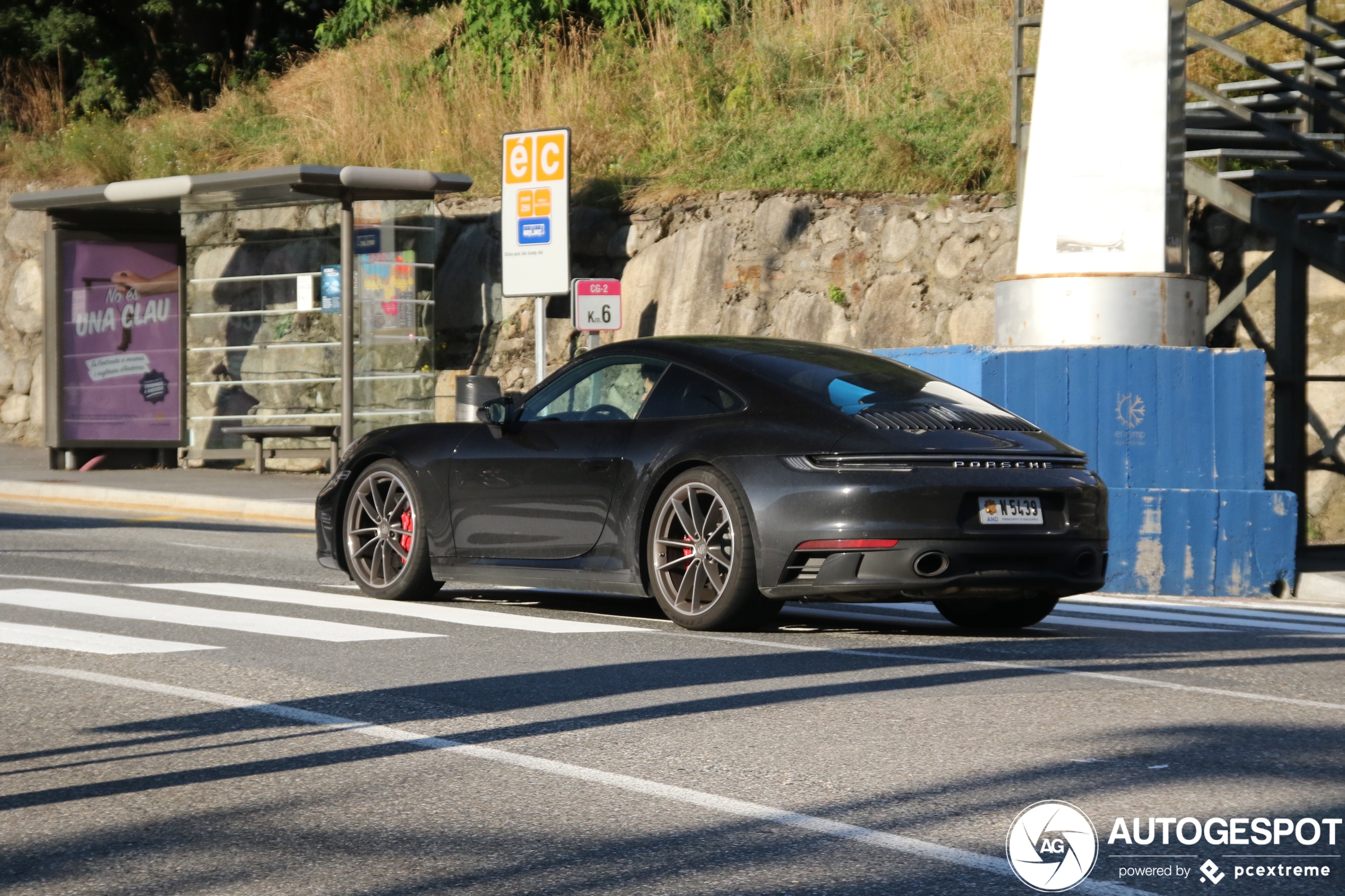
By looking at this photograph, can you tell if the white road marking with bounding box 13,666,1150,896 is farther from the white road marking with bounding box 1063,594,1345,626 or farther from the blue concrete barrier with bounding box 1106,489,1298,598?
the blue concrete barrier with bounding box 1106,489,1298,598

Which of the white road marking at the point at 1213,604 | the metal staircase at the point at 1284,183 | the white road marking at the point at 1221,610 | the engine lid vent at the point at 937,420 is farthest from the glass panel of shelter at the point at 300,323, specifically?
the engine lid vent at the point at 937,420

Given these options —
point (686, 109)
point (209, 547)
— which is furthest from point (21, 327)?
point (209, 547)

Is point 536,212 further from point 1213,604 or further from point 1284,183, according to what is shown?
point 1213,604

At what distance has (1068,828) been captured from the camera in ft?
14.4

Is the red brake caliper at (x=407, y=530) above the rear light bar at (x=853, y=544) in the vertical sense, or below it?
below

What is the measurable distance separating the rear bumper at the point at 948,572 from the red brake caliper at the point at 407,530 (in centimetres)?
254

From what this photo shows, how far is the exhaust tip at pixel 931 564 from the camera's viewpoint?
7.62 metres

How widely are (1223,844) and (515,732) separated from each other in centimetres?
233

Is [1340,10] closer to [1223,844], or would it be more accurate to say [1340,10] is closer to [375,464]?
[375,464]

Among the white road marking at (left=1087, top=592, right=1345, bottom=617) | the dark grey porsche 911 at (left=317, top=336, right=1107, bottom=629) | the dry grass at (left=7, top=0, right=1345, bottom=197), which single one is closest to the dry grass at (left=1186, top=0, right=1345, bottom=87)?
the dry grass at (left=7, top=0, right=1345, bottom=197)

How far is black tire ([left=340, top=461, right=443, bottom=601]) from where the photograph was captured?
9500 millimetres

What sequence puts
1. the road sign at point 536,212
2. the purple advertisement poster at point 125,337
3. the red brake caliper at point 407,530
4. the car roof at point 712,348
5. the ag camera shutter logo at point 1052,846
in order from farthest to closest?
the purple advertisement poster at point 125,337 → the road sign at point 536,212 → the red brake caliper at point 407,530 → the car roof at point 712,348 → the ag camera shutter logo at point 1052,846

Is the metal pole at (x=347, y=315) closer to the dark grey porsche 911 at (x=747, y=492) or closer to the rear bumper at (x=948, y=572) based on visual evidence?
the dark grey porsche 911 at (x=747, y=492)

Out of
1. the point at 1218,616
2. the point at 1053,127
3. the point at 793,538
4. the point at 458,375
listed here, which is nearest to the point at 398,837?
the point at 793,538
